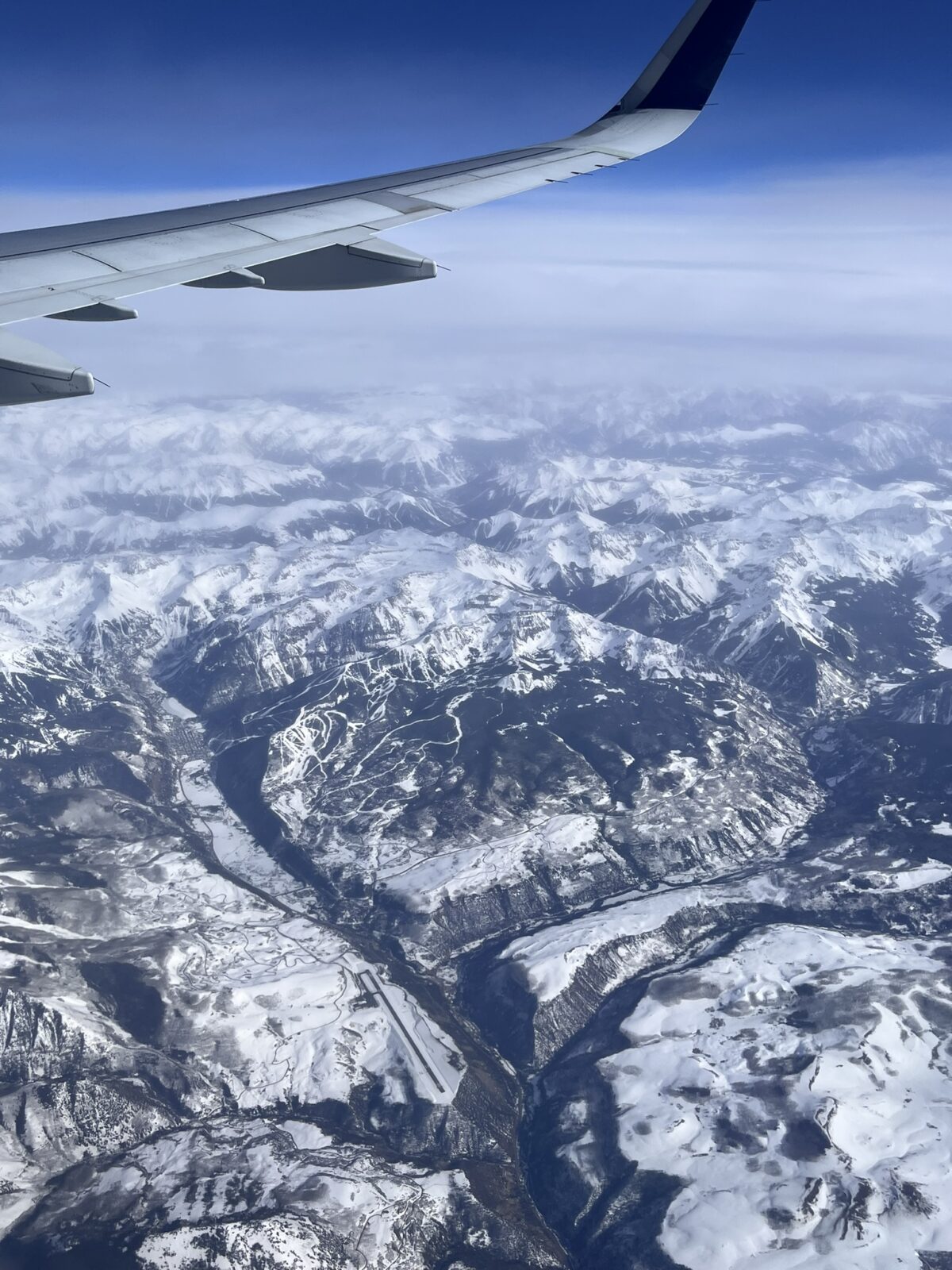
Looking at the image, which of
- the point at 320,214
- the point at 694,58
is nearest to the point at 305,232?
the point at 320,214

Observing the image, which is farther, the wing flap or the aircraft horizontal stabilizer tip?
the aircraft horizontal stabilizer tip

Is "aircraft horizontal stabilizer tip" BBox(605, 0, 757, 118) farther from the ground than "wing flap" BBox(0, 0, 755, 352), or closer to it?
farther from the ground

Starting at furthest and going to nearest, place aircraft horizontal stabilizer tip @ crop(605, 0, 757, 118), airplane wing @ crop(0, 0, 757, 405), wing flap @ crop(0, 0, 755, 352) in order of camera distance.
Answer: aircraft horizontal stabilizer tip @ crop(605, 0, 757, 118), wing flap @ crop(0, 0, 755, 352), airplane wing @ crop(0, 0, 757, 405)

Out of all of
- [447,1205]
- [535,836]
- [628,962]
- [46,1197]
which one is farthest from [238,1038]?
[535,836]

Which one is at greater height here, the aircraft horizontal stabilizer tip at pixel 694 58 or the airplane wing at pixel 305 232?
the aircraft horizontal stabilizer tip at pixel 694 58

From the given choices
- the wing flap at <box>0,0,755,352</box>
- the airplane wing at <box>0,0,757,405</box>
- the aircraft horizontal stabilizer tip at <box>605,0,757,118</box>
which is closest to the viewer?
the airplane wing at <box>0,0,757,405</box>

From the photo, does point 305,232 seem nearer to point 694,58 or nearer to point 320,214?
point 320,214
